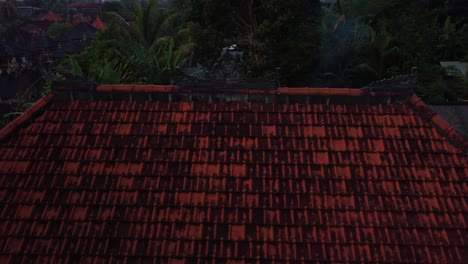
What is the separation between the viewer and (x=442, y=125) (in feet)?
22.9

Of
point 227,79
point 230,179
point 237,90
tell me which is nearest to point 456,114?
point 237,90

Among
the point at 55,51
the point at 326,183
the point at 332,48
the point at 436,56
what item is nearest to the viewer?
the point at 326,183

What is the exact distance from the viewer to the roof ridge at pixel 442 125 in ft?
22.2

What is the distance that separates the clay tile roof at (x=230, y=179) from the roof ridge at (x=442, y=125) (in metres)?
0.02

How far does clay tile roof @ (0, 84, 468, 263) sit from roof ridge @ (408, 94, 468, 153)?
21mm

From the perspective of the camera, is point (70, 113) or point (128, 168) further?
point (70, 113)

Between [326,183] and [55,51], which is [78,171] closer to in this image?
[326,183]

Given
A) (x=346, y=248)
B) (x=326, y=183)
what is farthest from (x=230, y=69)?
(x=346, y=248)

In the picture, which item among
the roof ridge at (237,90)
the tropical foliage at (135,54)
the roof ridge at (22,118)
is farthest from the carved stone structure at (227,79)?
the roof ridge at (22,118)

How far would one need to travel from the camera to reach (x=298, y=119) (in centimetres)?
716

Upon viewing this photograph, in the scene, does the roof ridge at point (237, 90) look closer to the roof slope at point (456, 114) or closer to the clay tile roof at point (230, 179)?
the clay tile roof at point (230, 179)

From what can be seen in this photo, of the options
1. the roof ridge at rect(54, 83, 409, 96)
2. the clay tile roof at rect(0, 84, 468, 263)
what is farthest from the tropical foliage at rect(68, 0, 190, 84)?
the clay tile roof at rect(0, 84, 468, 263)

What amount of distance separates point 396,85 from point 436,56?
75.9 feet

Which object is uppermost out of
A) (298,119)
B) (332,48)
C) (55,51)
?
(298,119)
